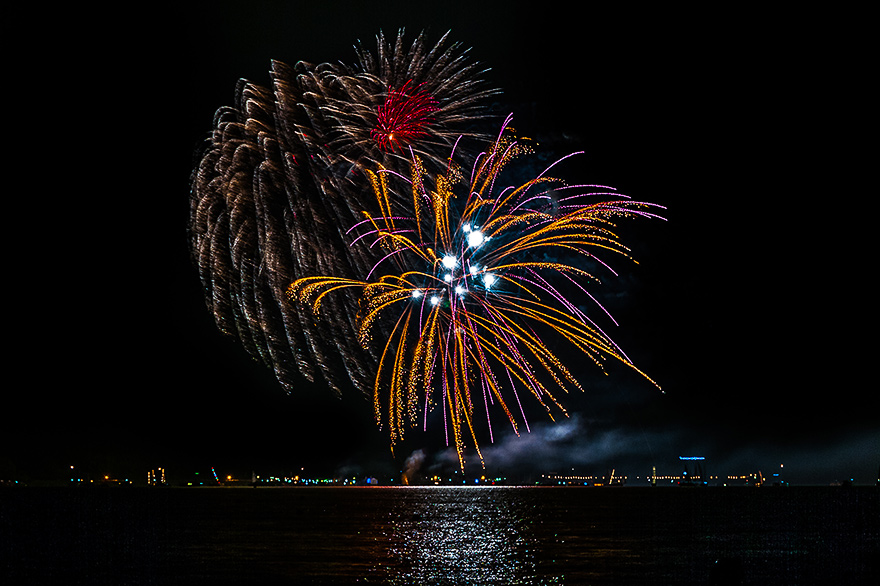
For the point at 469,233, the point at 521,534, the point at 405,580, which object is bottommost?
the point at 405,580

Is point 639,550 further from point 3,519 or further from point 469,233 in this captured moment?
point 3,519

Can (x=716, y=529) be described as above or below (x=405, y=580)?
above

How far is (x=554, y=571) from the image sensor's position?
34.7m

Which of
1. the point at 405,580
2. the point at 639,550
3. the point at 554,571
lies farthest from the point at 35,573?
the point at 639,550

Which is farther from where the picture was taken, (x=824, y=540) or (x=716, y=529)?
(x=716, y=529)

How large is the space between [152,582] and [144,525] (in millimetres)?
36923

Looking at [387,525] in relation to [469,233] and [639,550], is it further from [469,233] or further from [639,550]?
[469,233]

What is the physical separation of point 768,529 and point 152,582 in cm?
4704

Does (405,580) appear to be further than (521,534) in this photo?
No

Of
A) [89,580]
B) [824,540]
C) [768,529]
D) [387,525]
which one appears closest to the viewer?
[89,580]

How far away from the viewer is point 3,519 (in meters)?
70.8

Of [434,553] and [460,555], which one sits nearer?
[460,555]

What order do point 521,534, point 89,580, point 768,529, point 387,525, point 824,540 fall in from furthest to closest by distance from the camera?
point 387,525 → point 768,529 → point 521,534 → point 824,540 → point 89,580

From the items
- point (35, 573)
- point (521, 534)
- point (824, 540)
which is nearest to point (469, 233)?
point (35, 573)
